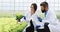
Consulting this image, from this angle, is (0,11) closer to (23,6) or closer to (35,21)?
(23,6)

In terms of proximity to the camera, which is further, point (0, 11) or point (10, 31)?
point (0, 11)

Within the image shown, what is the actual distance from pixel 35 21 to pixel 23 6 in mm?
2008

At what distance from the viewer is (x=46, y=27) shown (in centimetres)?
281

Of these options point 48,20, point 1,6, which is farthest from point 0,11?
point 48,20

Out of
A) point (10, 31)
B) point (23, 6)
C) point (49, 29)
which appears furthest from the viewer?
point (23, 6)

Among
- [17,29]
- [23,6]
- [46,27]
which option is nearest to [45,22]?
[46,27]

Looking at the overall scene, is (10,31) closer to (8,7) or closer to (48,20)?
(48,20)

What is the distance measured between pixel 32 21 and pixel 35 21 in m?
0.04

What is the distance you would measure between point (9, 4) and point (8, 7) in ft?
0.24

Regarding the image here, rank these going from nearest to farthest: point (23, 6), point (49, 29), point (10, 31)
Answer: point (10, 31)
point (49, 29)
point (23, 6)

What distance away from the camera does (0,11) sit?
490 centimetres

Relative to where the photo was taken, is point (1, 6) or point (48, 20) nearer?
point (48, 20)

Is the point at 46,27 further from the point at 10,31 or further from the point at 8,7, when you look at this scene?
the point at 8,7

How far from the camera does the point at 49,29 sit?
2.81m
